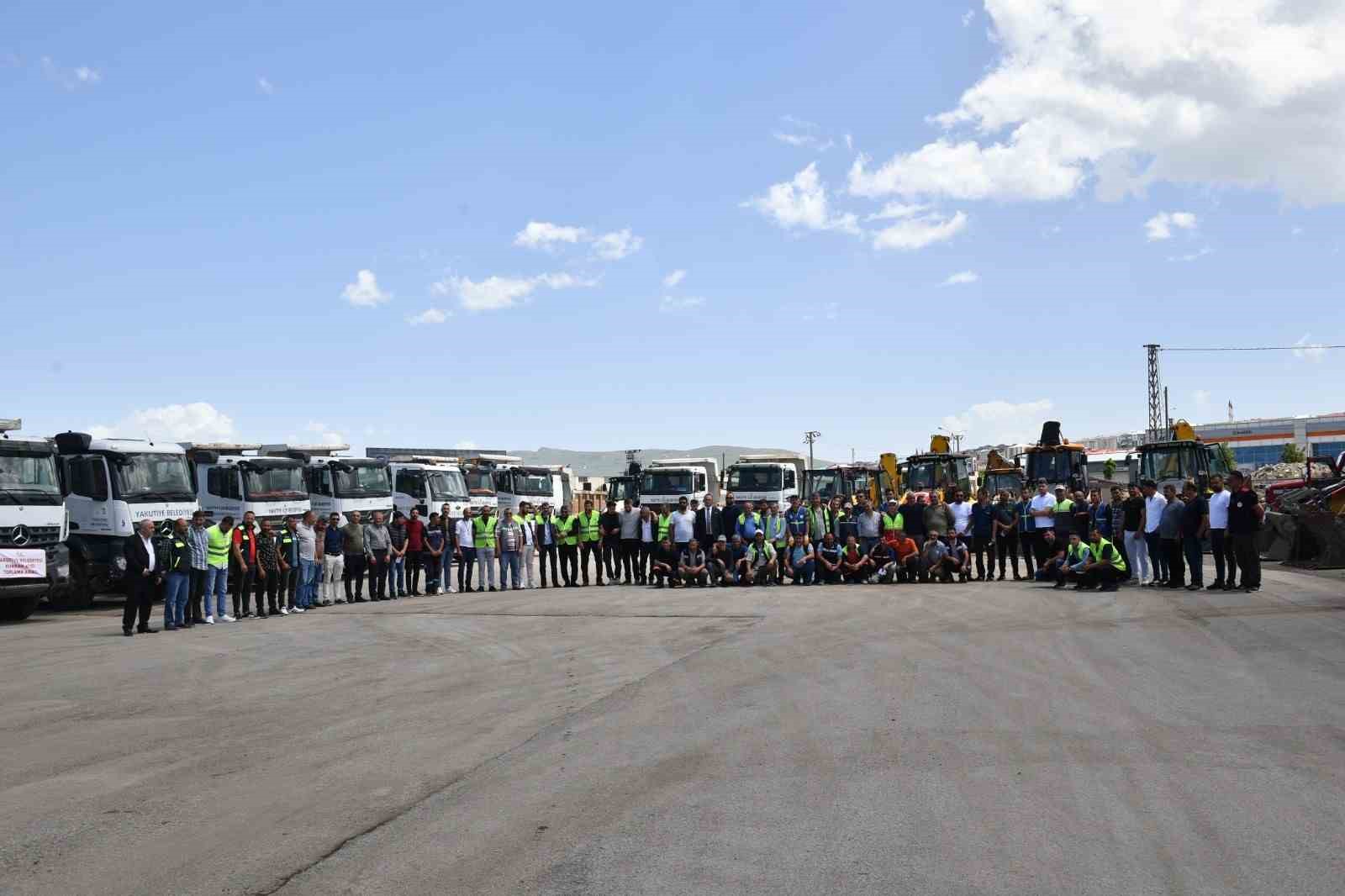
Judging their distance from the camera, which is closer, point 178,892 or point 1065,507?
point 178,892

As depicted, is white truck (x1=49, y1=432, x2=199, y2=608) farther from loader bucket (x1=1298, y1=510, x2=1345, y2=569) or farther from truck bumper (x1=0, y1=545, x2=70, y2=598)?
loader bucket (x1=1298, y1=510, x2=1345, y2=569)

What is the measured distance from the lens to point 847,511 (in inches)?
1005

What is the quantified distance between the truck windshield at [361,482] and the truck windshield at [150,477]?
7.87 m

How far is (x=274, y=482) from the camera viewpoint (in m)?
27.3

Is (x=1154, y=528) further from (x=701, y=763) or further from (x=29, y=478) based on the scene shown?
(x=29, y=478)

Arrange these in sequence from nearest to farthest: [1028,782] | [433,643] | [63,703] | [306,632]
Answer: [1028,782]
[63,703]
[433,643]
[306,632]

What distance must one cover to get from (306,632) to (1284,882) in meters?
14.0

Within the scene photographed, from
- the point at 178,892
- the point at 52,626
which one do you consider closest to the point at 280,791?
the point at 178,892

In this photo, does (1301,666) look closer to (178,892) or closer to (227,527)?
(178,892)

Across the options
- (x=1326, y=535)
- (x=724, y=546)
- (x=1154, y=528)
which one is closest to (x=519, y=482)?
(x=724, y=546)

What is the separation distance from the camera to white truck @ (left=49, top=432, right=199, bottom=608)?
2133 centimetres

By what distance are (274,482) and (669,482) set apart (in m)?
10.2

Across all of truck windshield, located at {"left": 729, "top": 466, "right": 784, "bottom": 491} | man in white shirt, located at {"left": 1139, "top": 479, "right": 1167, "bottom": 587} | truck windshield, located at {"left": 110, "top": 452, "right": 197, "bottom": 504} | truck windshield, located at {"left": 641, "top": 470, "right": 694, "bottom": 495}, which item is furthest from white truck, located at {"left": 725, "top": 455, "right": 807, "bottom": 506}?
truck windshield, located at {"left": 110, "top": 452, "right": 197, "bottom": 504}

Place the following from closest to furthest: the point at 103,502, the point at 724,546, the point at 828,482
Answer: the point at 103,502 < the point at 724,546 < the point at 828,482
